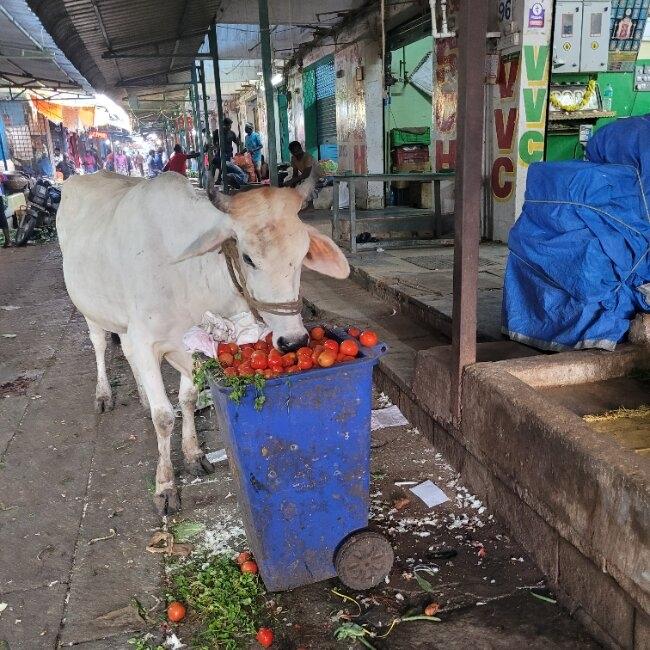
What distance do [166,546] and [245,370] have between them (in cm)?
126

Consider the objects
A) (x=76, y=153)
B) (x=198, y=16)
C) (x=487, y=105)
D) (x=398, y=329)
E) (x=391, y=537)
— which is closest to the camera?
(x=391, y=537)

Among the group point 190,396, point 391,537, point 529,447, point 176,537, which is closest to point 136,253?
point 190,396

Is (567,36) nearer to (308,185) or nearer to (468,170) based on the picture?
(468,170)

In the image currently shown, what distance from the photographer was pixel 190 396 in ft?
12.5

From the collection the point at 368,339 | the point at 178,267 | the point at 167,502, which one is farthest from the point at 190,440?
the point at 368,339

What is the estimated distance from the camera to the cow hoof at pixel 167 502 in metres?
3.31

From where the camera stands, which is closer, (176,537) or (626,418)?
(626,418)

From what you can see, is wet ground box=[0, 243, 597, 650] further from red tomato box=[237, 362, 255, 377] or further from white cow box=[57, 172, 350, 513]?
red tomato box=[237, 362, 255, 377]

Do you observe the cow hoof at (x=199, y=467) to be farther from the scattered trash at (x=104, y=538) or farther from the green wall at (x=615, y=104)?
the green wall at (x=615, y=104)

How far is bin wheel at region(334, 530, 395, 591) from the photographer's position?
2.52 m

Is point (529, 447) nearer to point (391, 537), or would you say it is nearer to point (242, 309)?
point (391, 537)

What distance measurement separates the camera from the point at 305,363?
2.38 metres

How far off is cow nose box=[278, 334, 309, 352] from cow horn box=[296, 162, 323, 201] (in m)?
0.70

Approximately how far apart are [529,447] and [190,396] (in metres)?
2.15
